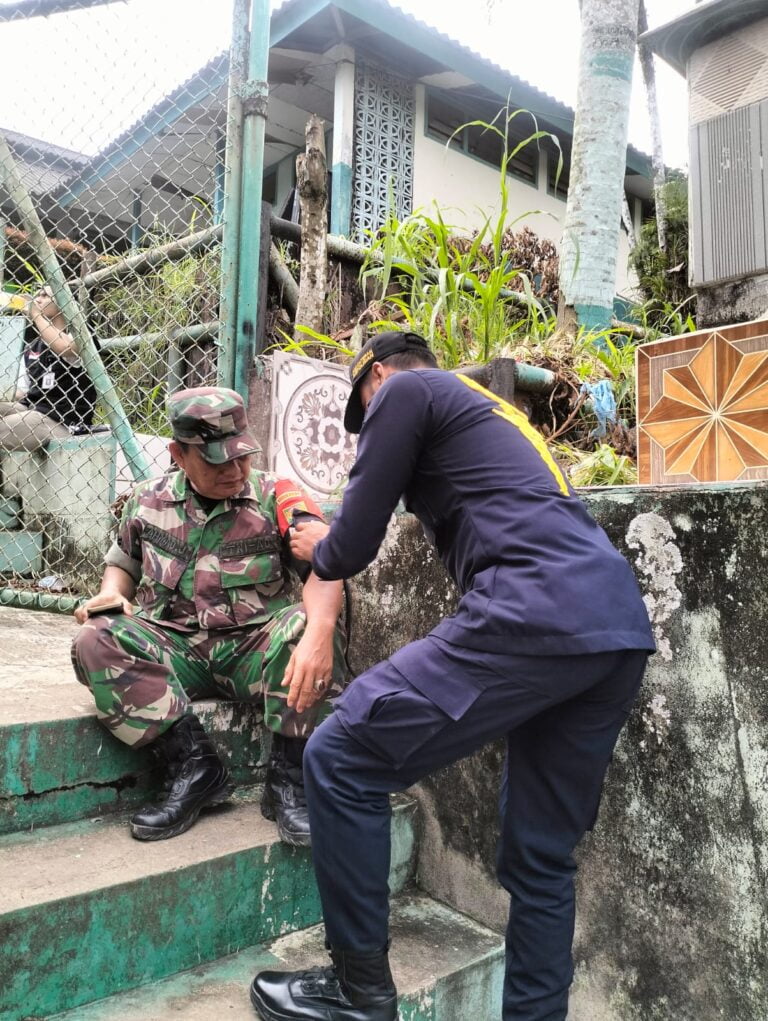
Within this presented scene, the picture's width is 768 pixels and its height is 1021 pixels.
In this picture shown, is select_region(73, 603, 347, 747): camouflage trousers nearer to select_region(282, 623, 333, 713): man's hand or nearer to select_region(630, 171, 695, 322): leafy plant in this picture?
select_region(282, 623, 333, 713): man's hand

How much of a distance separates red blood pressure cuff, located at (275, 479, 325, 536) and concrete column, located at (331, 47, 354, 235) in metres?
6.16

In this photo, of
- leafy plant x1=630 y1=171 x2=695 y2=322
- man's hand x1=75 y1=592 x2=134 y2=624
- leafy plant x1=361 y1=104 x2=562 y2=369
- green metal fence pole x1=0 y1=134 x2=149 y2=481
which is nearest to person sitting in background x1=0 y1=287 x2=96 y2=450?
green metal fence pole x1=0 y1=134 x2=149 y2=481

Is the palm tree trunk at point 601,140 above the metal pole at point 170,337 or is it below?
above

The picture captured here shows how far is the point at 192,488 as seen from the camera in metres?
2.44

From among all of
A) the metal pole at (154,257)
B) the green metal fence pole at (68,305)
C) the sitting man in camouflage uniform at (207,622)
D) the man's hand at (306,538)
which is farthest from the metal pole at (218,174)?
the man's hand at (306,538)

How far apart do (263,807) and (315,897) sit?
0.88ft

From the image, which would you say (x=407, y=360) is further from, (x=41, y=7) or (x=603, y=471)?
(x=41, y=7)

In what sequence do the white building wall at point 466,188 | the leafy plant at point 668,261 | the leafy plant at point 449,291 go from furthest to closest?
the white building wall at point 466,188 < the leafy plant at point 668,261 < the leafy plant at point 449,291

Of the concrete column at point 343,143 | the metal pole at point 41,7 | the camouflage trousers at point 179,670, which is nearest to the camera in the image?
the camouflage trousers at point 179,670

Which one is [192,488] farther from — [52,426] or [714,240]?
[52,426]

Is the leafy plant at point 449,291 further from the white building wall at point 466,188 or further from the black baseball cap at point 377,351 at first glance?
the white building wall at point 466,188

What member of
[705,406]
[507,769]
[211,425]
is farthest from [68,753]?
[705,406]

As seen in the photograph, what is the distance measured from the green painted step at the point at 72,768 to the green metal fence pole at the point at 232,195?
129 cm

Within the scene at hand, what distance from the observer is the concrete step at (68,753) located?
76.0 inches
